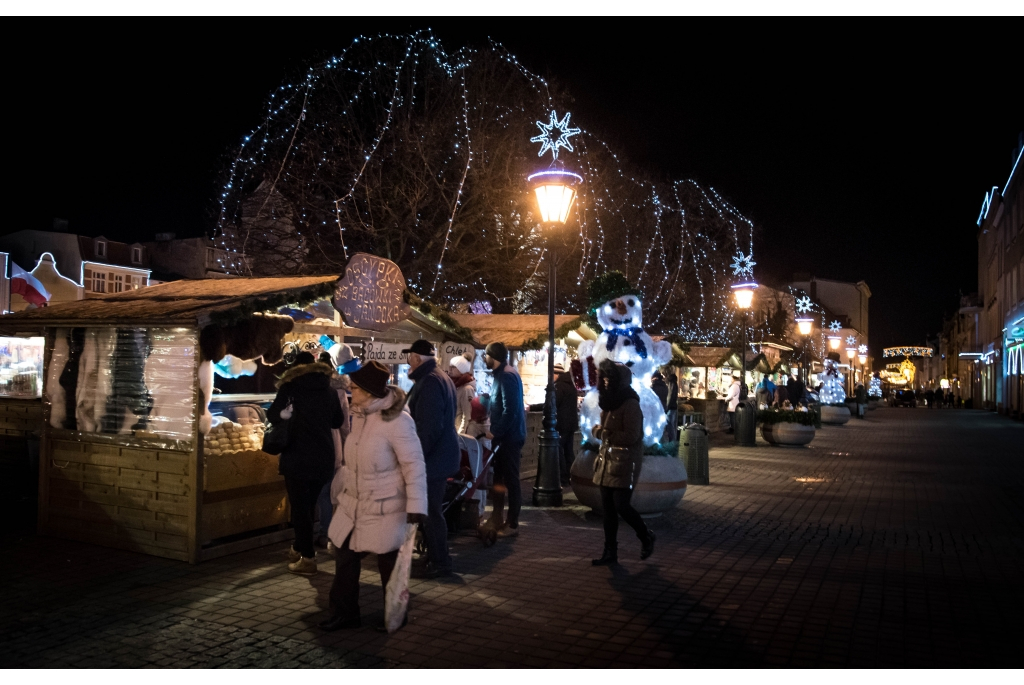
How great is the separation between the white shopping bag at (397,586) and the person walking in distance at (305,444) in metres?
1.65

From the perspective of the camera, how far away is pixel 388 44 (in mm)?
18859

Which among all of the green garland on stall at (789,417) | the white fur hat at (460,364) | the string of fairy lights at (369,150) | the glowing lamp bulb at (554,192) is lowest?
the green garland on stall at (789,417)

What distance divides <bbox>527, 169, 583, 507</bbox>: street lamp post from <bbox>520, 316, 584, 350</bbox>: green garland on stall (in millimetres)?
5547

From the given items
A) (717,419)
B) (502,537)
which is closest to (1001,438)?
(717,419)

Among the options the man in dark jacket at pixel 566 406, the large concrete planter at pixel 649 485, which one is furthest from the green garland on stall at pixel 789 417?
the large concrete planter at pixel 649 485

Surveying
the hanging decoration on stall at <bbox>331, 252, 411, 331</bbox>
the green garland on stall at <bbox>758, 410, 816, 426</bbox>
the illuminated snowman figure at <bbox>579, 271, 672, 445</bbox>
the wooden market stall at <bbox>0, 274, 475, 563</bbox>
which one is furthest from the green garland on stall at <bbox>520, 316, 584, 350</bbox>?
the wooden market stall at <bbox>0, 274, 475, 563</bbox>

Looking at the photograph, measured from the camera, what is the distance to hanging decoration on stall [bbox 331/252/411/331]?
27.7 feet

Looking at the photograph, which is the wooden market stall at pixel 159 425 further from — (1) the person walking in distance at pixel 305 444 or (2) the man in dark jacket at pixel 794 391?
(2) the man in dark jacket at pixel 794 391

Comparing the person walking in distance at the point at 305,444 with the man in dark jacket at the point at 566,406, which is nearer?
the person walking in distance at the point at 305,444

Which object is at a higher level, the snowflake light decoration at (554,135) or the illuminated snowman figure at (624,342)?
the snowflake light decoration at (554,135)

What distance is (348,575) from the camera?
17.2ft

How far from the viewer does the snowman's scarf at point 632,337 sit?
1017cm

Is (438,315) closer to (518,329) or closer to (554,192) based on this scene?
(554,192)

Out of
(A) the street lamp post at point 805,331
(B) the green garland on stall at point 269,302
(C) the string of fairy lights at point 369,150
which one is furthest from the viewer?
(A) the street lamp post at point 805,331
